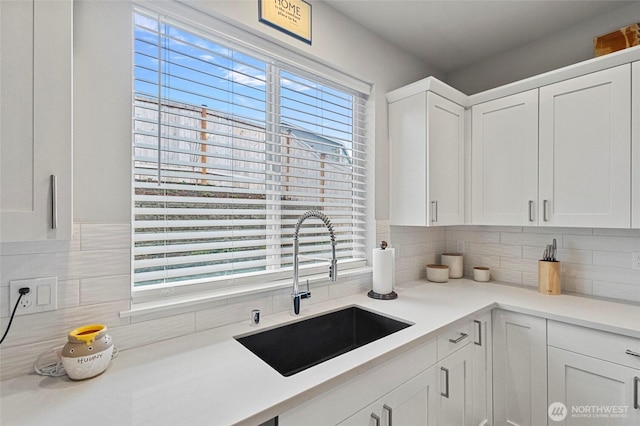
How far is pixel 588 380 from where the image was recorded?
4.86 ft

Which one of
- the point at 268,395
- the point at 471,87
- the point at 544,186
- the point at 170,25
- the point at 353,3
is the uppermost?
the point at 353,3

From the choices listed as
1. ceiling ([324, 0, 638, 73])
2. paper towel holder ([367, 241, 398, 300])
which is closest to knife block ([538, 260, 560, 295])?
paper towel holder ([367, 241, 398, 300])

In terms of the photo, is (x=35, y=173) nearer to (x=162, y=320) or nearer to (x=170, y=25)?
(x=162, y=320)

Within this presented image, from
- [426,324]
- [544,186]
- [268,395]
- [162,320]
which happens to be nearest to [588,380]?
[426,324]

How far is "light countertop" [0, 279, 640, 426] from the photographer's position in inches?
30.7

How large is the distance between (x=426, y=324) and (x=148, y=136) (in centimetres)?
148

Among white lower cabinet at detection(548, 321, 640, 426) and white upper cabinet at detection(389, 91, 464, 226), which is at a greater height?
white upper cabinet at detection(389, 91, 464, 226)

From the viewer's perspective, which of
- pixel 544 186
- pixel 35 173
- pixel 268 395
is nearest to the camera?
pixel 35 173

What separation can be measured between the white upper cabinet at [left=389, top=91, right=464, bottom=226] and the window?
1.33ft

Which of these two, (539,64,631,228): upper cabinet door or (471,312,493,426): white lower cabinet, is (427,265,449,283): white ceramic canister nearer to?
(471,312,493,426): white lower cabinet

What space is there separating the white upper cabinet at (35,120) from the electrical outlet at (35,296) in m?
0.33

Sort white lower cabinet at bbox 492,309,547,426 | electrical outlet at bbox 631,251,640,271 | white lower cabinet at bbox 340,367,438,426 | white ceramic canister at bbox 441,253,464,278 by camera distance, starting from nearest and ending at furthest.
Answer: white lower cabinet at bbox 340,367,438,426 < white lower cabinet at bbox 492,309,547,426 < electrical outlet at bbox 631,251,640,271 < white ceramic canister at bbox 441,253,464,278

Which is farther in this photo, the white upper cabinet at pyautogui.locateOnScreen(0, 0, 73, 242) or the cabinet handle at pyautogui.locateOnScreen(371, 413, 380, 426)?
the cabinet handle at pyautogui.locateOnScreen(371, 413, 380, 426)

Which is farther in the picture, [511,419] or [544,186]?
[544,186]
